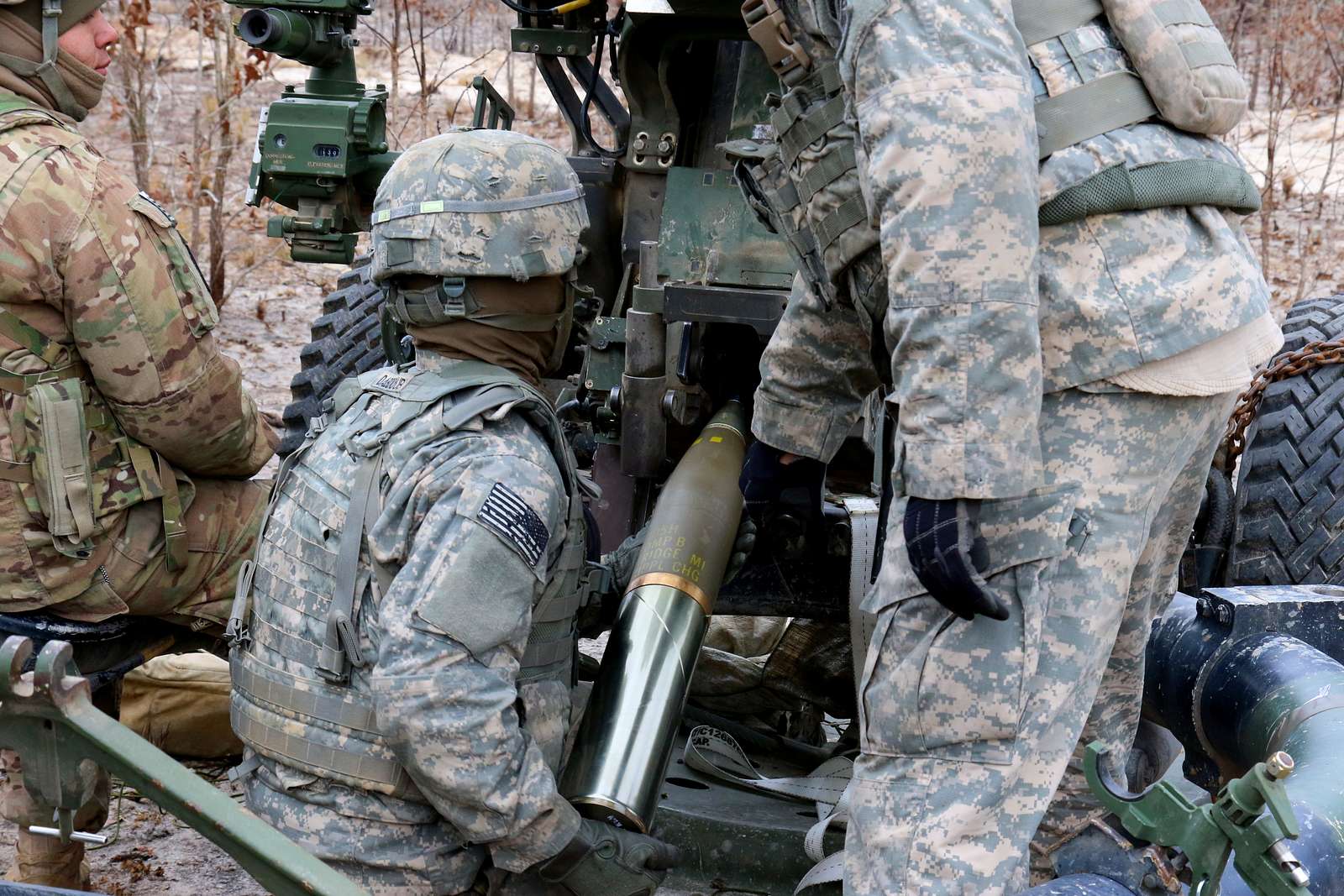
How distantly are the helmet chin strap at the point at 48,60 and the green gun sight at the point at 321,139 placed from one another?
133 cm

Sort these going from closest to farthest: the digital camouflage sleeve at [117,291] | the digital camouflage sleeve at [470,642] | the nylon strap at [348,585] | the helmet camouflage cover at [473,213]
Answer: the digital camouflage sleeve at [470,642] < the nylon strap at [348,585] < the helmet camouflage cover at [473,213] < the digital camouflage sleeve at [117,291]

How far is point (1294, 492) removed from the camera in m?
4.09

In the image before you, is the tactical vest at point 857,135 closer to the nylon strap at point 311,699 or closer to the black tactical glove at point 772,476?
the black tactical glove at point 772,476

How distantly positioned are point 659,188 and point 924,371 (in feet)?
7.88

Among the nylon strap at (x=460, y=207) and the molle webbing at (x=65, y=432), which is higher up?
the nylon strap at (x=460, y=207)

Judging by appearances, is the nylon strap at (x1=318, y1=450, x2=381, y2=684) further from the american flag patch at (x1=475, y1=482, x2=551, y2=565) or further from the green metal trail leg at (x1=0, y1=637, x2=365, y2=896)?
the green metal trail leg at (x1=0, y1=637, x2=365, y2=896)

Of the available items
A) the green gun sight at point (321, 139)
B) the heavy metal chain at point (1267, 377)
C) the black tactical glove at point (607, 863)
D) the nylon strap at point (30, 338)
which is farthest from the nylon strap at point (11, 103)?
the heavy metal chain at point (1267, 377)

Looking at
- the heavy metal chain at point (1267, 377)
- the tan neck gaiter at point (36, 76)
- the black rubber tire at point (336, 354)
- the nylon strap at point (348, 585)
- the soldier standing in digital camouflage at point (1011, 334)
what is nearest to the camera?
the soldier standing in digital camouflage at point (1011, 334)

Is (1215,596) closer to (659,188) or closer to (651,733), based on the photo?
(651,733)

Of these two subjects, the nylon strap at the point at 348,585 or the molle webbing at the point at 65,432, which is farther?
the molle webbing at the point at 65,432

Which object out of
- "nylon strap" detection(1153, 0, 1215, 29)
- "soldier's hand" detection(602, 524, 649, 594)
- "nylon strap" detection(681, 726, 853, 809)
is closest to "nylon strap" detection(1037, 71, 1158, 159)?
"nylon strap" detection(1153, 0, 1215, 29)

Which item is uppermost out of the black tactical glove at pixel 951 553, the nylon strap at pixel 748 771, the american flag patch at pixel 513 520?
the black tactical glove at pixel 951 553

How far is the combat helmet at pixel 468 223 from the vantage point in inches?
107

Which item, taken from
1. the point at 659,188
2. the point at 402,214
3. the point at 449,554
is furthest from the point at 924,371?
the point at 659,188
